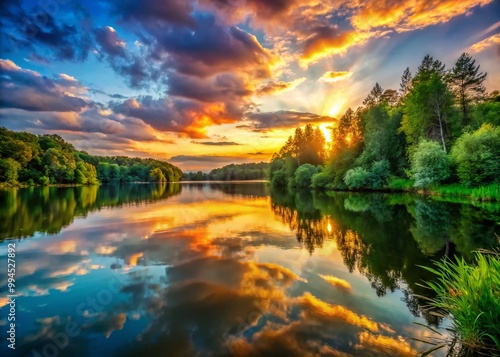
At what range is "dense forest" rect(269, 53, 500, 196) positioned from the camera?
30.2 metres

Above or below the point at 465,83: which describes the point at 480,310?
below

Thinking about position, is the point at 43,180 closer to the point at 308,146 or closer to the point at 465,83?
the point at 308,146

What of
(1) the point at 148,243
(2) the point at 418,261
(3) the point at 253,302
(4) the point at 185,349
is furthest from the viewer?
(1) the point at 148,243

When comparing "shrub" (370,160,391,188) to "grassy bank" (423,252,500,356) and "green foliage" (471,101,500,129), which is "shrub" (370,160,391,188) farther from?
"grassy bank" (423,252,500,356)

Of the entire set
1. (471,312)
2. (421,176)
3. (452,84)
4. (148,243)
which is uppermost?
(452,84)

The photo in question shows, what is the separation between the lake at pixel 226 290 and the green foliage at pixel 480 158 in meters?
17.5

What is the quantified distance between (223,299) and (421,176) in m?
38.7

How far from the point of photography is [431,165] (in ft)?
114

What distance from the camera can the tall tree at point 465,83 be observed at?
4631cm

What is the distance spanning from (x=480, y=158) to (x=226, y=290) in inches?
1338

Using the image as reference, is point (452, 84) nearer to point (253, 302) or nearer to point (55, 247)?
point (253, 302)

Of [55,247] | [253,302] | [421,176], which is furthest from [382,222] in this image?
[421,176]

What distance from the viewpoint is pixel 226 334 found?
5383 millimetres

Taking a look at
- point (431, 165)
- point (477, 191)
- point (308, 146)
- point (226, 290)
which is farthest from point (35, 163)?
point (477, 191)
